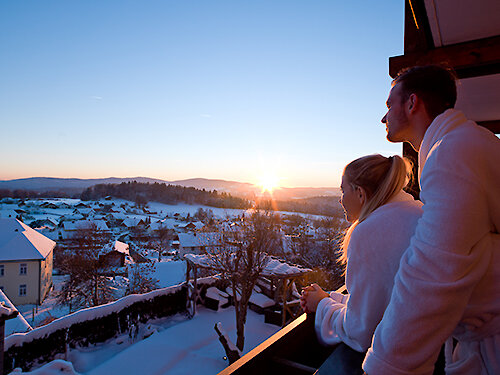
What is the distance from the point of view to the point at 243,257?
11.8 metres

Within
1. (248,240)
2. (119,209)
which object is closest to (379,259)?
(248,240)

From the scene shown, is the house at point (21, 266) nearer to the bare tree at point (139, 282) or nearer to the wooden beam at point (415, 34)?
the bare tree at point (139, 282)

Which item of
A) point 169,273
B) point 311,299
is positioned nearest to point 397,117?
point 311,299

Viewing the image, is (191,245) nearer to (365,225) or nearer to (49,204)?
(365,225)

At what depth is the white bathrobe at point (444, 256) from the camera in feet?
2.18

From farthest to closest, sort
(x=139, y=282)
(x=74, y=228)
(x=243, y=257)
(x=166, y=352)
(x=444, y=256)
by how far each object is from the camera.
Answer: (x=74, y=228)
(x=139, y=282)
(x=243, y=257)
(x=166, y=352)
(x=444, y=256)

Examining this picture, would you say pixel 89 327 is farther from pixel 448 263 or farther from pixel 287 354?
pixel 448 263

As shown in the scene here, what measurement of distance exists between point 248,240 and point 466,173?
42.1 feet

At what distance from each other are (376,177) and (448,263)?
0.63 m

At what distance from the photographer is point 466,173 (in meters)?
0.68

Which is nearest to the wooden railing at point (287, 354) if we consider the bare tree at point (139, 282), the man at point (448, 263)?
the man at point (448, 263)

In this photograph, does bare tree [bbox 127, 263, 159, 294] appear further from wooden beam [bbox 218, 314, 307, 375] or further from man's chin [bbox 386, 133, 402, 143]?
man's chin [bbox 386, 133, 402, 143]

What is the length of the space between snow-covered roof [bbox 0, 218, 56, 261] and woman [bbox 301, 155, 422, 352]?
2989 centimetres

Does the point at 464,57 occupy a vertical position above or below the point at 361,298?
above
